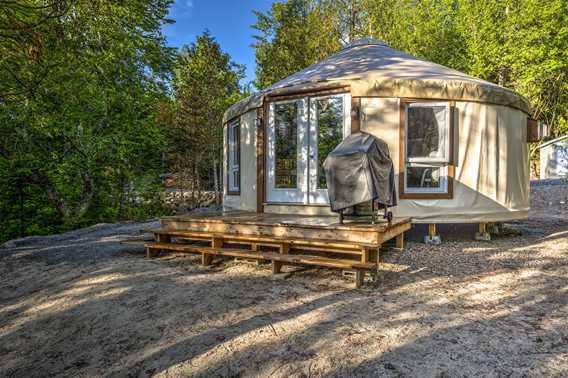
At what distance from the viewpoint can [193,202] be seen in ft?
46.4

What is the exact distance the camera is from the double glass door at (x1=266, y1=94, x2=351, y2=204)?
5176mm

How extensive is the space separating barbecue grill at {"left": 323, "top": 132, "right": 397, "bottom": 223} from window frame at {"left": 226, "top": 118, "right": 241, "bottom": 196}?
10.2ft

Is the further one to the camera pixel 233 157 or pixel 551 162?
pixel 551 162

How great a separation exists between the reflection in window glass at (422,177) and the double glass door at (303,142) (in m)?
1.20

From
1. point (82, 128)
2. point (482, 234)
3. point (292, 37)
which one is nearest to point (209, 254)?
point (482, 234)

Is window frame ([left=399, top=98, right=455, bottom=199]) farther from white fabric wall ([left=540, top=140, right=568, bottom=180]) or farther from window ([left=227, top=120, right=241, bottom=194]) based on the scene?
white fabric wall ([left=540, top=140, right=568, bottom=180])

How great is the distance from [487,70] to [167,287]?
21.5 meters

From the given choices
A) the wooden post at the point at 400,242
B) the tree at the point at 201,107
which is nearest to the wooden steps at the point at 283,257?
the wooden post at the point at 400,242

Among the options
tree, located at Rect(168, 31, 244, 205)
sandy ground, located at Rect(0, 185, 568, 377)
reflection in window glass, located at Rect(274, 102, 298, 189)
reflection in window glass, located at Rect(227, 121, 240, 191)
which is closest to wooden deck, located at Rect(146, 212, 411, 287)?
sandy ground, located at Rect(0, 185, 568, 377)

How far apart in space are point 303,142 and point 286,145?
0.34m

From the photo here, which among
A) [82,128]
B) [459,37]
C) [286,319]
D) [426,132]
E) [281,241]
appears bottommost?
[286,319]

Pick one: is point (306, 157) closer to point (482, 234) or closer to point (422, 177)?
point (422, 177)

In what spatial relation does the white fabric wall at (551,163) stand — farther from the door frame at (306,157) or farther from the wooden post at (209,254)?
the wooden post at (209,254)

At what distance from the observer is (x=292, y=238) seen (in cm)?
358
